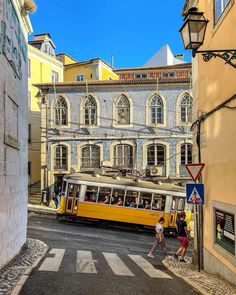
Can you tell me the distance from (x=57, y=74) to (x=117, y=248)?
31233 millimetres

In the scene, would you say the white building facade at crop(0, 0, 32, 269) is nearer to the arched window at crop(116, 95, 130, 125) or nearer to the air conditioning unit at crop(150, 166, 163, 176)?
the air conditioning unit at crop(150, 166, 163, 176)

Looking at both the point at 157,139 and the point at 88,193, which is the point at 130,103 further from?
the point at 88,193

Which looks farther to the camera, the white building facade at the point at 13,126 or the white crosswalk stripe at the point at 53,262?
the white crosswalk stripe at the point at 53,262

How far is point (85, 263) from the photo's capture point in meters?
13.5

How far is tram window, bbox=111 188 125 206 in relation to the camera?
85.5ft

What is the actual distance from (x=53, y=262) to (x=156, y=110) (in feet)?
82.5

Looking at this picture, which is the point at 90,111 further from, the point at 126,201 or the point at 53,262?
the point at 53,262

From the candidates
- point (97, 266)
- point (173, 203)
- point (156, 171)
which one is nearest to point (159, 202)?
point (173, 203)

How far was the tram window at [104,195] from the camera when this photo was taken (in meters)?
26.1

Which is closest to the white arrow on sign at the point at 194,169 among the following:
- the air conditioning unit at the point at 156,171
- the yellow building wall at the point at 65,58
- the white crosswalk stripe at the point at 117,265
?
the white crosswalk stripe at the point at 117,265

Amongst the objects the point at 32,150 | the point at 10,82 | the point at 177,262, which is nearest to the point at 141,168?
the point at 32,150

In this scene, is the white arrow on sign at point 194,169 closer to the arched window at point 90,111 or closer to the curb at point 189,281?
the curb at point 189,281

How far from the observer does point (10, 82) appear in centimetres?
1212

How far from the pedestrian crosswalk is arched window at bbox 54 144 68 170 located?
21228mm
